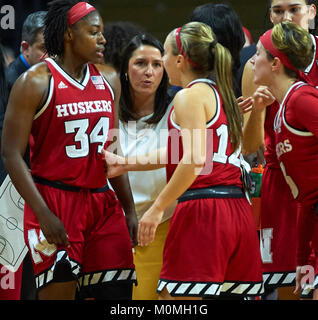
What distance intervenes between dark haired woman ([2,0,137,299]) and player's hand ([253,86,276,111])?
0.76 m

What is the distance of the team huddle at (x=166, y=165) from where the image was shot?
3117 millimetres

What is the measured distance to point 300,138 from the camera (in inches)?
128

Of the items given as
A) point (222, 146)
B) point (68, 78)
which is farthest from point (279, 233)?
point (68, 78)

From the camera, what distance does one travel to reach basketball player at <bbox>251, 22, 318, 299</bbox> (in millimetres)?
3242

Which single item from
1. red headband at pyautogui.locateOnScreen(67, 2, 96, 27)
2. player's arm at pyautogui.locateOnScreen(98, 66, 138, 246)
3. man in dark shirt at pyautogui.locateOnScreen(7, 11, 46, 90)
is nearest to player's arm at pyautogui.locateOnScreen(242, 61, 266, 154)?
player's arm at pyautogui.locateOnScreen(98, 66, 138, 246)

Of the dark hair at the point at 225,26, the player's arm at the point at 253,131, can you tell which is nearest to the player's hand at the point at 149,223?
the player's arm at the point at 253,131

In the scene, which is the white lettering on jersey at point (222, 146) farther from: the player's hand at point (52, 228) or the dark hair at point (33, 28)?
the dark hair at point (33, 28)

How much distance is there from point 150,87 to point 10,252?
4.09 ft

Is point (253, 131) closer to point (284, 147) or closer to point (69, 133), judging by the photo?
point (284, 147)

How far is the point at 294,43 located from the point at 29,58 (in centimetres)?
188

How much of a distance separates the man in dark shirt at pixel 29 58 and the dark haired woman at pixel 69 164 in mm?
1011

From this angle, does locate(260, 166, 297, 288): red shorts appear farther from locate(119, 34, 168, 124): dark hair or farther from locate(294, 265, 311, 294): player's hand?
locate(119, 34, 168, 124): dark hair
